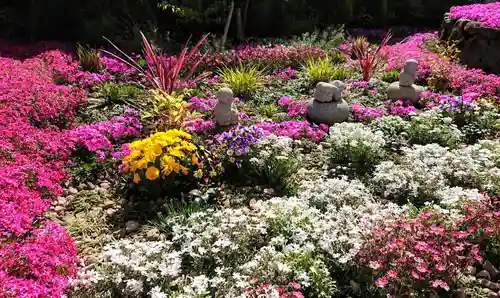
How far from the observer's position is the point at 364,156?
5.38 meters

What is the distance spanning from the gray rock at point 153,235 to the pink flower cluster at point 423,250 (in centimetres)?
190

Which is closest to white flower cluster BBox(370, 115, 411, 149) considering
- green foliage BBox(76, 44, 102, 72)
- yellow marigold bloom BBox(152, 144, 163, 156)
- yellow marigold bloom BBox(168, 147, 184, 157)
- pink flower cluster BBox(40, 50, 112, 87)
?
yellow marigold bloom BBox(168, 147, 184, 157)

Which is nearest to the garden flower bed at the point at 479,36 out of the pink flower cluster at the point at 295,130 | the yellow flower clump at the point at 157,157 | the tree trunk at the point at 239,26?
the pink flower cluster at the point at 295,130

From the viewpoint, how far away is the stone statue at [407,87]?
7297mm

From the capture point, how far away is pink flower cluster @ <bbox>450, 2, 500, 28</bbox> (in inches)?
365

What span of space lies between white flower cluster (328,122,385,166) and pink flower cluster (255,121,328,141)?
0.49 meters

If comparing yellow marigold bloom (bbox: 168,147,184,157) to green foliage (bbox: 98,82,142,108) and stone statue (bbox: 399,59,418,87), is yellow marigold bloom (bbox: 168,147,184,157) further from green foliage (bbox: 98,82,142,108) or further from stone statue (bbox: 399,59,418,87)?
stone statue (bbox: 399,59,418,87)

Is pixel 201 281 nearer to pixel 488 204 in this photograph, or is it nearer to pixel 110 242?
pixel 110 242

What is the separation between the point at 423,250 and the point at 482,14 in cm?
852

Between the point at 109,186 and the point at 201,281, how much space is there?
90.1 inches

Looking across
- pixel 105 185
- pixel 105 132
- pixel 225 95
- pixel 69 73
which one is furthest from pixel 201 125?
pixel 69 73

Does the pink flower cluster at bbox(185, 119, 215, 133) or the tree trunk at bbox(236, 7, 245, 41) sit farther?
the tree trunk at bbox(236, 7, 245, 41)

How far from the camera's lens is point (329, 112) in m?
6.50

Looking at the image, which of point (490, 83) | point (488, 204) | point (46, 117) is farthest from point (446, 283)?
point (490, 83)
